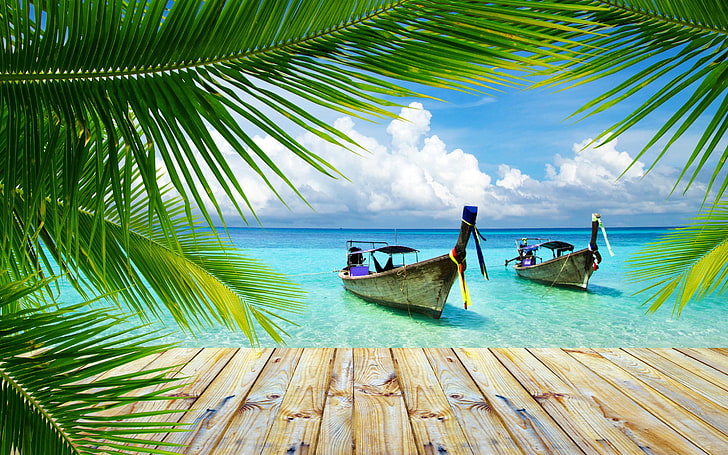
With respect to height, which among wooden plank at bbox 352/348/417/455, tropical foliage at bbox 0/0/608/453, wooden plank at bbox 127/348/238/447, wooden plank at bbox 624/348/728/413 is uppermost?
tropical foliage at bbox 0/0/608/453

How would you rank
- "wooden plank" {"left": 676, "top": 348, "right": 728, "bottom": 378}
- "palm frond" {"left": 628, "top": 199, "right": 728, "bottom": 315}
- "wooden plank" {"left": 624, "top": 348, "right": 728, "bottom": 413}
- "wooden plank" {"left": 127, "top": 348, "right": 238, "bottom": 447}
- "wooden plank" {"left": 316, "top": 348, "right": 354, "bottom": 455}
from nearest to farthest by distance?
"palm frond" {"left": 628, "top": 199, "right": 728, "bottom": 315}, "wooden plank" {"left": 316, "top": 348, "right": 354, "bottom": 455}, "wooden plank" {"left": 127, "top": 348, "right": 238, "bottom": 447}, "wooden plank" {"left": 624, "top": 348, "right": 728, "bottom": 413}, "wooden plank" {"left": 676, "top": 348, "right": 728, "bottom": 378}

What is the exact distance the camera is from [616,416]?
156 cm

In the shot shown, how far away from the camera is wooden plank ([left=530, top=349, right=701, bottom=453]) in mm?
1365

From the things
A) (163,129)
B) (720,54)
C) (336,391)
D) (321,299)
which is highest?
(720,54)

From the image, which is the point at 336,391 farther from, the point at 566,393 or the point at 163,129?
the point at 163,129

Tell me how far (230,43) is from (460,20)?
0.60 feet

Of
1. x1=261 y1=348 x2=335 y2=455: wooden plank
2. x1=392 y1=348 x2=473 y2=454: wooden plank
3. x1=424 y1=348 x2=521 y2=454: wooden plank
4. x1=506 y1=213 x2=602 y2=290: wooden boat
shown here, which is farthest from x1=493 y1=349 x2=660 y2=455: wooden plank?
x1=506 y1=213 x2=602 y2=290: wooden boat

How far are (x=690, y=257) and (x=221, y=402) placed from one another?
70.0 inches

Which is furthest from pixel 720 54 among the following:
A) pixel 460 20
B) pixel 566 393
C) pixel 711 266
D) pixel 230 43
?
pixel 566 393

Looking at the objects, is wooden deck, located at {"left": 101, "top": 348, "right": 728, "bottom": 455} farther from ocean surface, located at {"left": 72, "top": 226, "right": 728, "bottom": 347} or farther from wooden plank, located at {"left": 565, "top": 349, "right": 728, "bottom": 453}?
ocean surface, located at {"left": 72, "top": 226, "right": 728, "bottom": 347}

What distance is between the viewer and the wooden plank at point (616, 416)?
1365mm

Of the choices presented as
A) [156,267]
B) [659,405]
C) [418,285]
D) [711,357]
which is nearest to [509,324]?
[418,285]

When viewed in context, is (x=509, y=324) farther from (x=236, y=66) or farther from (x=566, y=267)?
(x=236, y=66)

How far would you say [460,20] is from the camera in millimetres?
292
